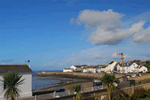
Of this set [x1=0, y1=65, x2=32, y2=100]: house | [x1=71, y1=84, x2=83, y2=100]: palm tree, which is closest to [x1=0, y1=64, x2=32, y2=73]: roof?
[x1=0, y1=65, x2=32, y2=100]: house

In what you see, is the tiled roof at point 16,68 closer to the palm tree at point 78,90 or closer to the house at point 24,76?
the house at point 24,76

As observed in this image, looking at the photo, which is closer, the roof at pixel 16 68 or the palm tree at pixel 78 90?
the palm tree at pixel 78 90

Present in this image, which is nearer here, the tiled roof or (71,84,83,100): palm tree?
(71,84,83,100): palm tree

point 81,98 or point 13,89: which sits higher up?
point 13,89

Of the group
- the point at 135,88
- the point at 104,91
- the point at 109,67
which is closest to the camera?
the point at 104,91

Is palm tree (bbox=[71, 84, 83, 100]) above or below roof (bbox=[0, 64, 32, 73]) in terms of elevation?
below

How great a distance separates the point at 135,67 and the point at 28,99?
87173 mm

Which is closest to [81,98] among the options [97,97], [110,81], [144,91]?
[97,97]

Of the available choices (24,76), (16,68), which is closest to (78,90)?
(24,76)

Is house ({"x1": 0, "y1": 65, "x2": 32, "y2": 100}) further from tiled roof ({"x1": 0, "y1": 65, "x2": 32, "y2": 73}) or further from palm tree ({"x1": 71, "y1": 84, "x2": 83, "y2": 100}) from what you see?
palm tree ({"x1": 71, "y1": 84, "x2": 83, "y2": 100})

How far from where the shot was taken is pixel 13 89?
15.4 meters

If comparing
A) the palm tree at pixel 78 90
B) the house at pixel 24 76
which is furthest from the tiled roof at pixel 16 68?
the palm tree at pixel 78 90

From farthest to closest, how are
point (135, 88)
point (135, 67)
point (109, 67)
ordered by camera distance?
point (109, 67), point (135, 67), point (135, 88)

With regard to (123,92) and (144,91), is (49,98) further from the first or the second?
(144,91)
